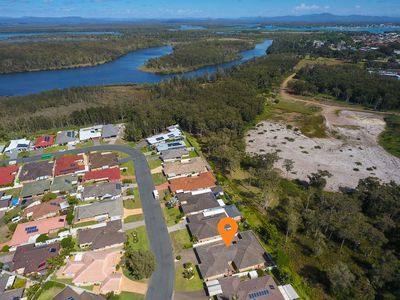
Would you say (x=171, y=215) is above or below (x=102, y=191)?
below

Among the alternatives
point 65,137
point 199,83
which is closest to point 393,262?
point 65,137

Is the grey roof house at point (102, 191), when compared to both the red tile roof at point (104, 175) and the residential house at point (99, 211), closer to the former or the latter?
the residential house at point (99, 211)

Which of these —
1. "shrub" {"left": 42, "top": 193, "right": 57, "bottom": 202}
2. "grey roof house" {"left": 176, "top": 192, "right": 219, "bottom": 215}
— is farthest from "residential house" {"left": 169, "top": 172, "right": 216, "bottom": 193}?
"shrub" {"left": 42, "top": 193, "right": 57, "bottom": 202}

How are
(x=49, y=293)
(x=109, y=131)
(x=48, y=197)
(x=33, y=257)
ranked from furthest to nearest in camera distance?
(x=109, y=131) < (x=48, y=197) < (x=33, y=257) < (x=49, y=293)

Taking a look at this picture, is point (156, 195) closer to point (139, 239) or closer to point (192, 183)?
point (192, 183)

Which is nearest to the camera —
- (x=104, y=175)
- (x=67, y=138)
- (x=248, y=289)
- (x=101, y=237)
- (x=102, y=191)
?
(x=248, y=289)

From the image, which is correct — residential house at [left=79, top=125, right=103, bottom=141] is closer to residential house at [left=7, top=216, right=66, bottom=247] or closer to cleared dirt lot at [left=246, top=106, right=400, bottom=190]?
residential house at [left=7, top=216, right=66, bottom=247]

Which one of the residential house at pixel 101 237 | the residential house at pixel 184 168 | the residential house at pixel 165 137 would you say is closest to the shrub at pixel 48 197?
the residential house at pixel 101 237

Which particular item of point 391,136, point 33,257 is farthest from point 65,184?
point 391,136
